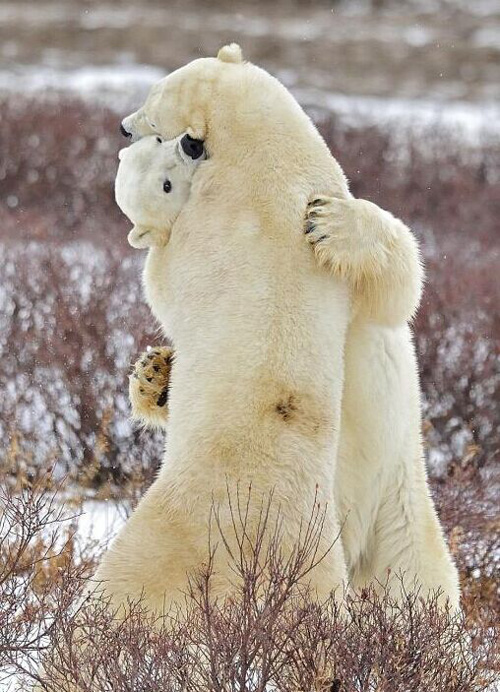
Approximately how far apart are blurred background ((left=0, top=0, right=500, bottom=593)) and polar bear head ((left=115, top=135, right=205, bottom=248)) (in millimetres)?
2020

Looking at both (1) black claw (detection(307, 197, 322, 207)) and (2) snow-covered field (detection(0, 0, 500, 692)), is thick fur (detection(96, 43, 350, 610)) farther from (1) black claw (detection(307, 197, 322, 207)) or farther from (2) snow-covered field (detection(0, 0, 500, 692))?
(2) snow-covered field (detection(0, 0, 500, 692))

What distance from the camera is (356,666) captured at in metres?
2.54

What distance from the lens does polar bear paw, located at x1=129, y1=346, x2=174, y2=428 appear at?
119 inches

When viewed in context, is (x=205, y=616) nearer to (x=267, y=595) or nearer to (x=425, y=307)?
(x=267, y=595)

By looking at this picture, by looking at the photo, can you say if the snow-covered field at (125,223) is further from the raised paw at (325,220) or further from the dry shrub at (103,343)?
the raised paw at (325,220)

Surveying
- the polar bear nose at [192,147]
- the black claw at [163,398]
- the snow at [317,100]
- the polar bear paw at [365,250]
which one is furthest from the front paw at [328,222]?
the snow at [317,100]

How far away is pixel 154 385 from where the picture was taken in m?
3.01

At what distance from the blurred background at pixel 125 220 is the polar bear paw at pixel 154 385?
5.88 feet

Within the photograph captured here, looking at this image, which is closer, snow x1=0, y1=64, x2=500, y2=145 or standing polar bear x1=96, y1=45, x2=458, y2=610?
standing polar bear x1=96, y1=45, x2=458, y2=610

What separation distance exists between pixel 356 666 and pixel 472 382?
443 centimetres

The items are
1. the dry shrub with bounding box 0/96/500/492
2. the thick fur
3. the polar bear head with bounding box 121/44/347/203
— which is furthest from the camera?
the dry shrub with bounding box 0/96/500/492

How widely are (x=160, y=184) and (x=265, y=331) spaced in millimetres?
435

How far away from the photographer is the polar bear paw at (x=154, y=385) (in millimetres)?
3012

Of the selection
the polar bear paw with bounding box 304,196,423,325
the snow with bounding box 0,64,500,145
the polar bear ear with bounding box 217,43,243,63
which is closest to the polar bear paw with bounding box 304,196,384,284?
the polar bear paw with bounding box 304,196,423,325
